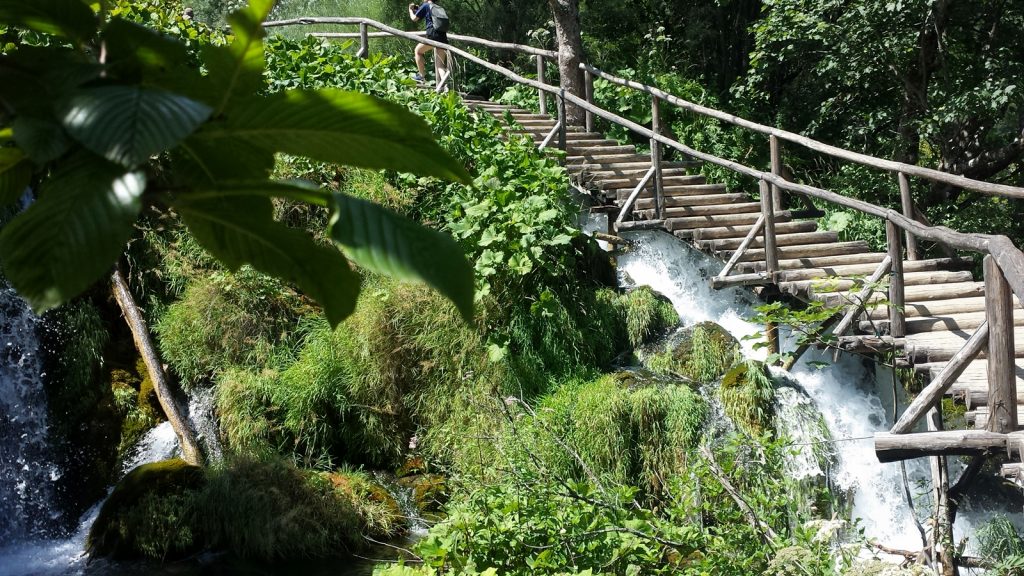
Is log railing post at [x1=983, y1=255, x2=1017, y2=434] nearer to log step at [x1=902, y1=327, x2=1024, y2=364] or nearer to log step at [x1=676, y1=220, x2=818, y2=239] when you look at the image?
log step at [x1=902, y1=327, x2=1024, y2=364]

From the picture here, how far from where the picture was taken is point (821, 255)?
903 cm

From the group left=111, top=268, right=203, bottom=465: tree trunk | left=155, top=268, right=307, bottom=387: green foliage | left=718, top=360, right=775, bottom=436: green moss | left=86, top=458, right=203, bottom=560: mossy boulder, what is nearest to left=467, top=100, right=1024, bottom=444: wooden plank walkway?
left=718, top=360, right=775, bottom=436: green moss

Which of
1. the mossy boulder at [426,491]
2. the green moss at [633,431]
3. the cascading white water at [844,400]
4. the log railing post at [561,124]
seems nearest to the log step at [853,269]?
the cascading white water at [844,400]

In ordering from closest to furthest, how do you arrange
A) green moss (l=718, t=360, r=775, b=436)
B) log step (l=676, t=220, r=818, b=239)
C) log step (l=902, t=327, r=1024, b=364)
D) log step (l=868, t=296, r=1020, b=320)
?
log step (l=902, t=327, r=1024, b=364), log step (l=868, t=296, r=1020, b=320), green moss (l=718, t=360, r=775, b=436), log step (l=676, t=220, r=818, b=239)

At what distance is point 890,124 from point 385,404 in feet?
25.5

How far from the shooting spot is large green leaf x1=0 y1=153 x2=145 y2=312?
640 millimetres

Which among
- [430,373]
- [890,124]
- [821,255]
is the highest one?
[890,124]

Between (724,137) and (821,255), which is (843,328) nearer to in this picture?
(821,255)

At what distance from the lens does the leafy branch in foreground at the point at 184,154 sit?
64 centimetres

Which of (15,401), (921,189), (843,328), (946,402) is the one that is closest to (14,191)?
(843,328)

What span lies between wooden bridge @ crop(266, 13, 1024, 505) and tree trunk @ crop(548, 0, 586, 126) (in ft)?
0.51

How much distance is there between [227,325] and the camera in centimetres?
990

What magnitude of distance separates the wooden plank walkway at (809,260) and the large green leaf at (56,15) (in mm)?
Answer: 5654

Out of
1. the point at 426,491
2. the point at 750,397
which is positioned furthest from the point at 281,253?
the point at 426,491
